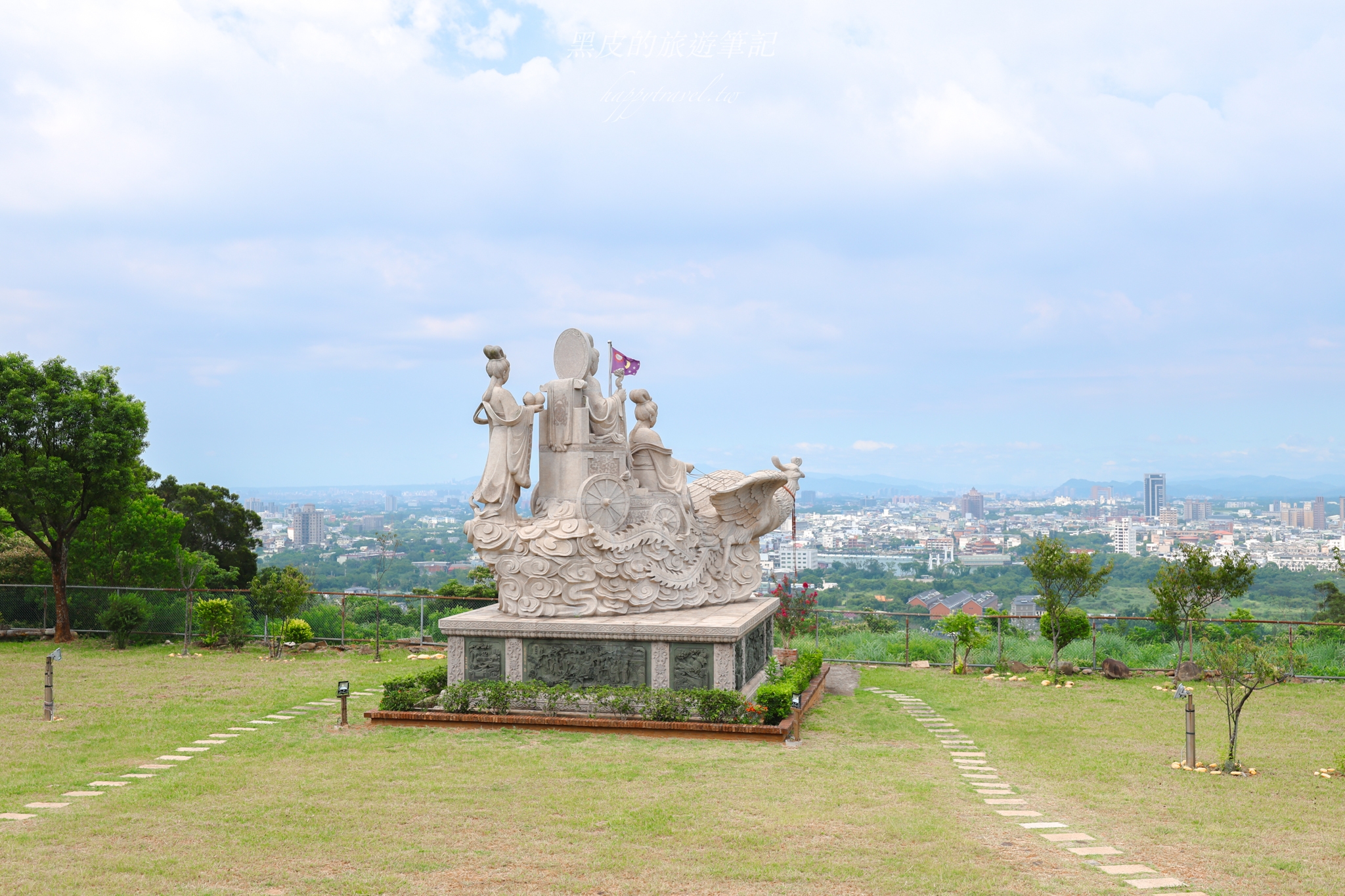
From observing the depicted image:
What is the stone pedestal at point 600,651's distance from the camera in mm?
12094

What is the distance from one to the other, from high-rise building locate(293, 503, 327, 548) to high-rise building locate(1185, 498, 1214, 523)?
168 ft

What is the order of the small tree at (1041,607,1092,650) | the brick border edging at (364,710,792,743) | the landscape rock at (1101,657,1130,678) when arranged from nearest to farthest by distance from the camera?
the brick border edging at (364,710,792,743), the landscape rock at (1101,657,1130,678), the small tree at (1041,607,1092,650)

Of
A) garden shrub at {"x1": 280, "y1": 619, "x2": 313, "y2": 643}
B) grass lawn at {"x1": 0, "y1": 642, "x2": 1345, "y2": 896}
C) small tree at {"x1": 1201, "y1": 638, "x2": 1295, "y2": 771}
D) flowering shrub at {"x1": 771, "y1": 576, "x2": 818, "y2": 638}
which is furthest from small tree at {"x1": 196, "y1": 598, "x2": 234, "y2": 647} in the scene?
small tree at {"x1": 1201, "y1": 638, "x2": 1295, "y2": 771}

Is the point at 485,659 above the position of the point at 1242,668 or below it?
below

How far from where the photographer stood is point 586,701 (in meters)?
11.8

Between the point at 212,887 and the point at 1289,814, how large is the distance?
26.3ft

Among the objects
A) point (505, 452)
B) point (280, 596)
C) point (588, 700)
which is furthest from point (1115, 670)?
point (280, 596)

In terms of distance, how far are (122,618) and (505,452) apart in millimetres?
10172

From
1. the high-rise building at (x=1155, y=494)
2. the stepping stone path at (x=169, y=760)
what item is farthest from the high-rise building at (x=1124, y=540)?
the stepping stone path at (x=169, y=760)

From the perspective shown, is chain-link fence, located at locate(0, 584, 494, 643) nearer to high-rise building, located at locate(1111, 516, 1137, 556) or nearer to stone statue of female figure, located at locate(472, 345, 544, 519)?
stone statue of female figure, located at locate(472, 345, 544, 519)

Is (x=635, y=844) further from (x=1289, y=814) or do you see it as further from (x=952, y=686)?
(x=952, y=686)

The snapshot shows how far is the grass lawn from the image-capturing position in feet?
21.0

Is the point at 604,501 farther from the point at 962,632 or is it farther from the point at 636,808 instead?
the point at 962,632

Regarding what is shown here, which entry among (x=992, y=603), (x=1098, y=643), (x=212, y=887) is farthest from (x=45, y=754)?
(x=992, y=603)
